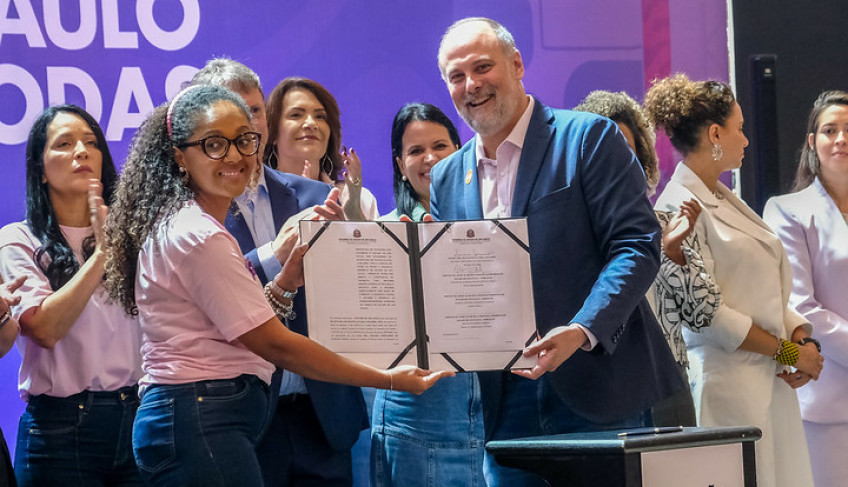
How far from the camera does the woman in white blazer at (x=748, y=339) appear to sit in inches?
169

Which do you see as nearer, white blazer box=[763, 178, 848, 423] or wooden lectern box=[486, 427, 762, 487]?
wooden lectern box=[486, 427, 762, 487]

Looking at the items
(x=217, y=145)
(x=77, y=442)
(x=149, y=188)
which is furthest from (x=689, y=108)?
(x=77, y=442)

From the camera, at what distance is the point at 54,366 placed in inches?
137

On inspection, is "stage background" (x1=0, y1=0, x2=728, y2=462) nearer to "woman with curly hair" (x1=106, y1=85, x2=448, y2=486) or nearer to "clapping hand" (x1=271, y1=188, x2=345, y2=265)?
"clapping hand" (x1=271, y1=188, x2=345, y2=265)

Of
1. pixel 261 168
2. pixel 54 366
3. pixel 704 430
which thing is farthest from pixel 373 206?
pixel 704 430

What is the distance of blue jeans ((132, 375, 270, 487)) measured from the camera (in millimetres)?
2576

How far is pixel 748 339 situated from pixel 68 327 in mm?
2492

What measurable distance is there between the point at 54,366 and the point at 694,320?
89.7 inches

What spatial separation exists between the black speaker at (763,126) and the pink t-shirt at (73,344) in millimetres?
3239

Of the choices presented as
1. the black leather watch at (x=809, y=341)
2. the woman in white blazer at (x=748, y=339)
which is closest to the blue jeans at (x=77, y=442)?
the woman in white blazer at (x=748, y=339)

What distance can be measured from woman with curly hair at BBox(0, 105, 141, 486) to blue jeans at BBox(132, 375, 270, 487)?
0.83 meters

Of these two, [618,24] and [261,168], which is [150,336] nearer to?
[261,168]

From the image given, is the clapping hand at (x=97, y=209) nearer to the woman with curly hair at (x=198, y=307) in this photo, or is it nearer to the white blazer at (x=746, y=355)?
the woman with curly hair at (x=198, y=307)

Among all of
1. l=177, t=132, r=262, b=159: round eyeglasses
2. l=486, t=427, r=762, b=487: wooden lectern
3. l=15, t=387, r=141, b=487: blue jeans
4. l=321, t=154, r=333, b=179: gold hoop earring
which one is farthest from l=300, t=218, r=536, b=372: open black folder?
l=321, t=154, r=333, b=179: gold hoop earring
